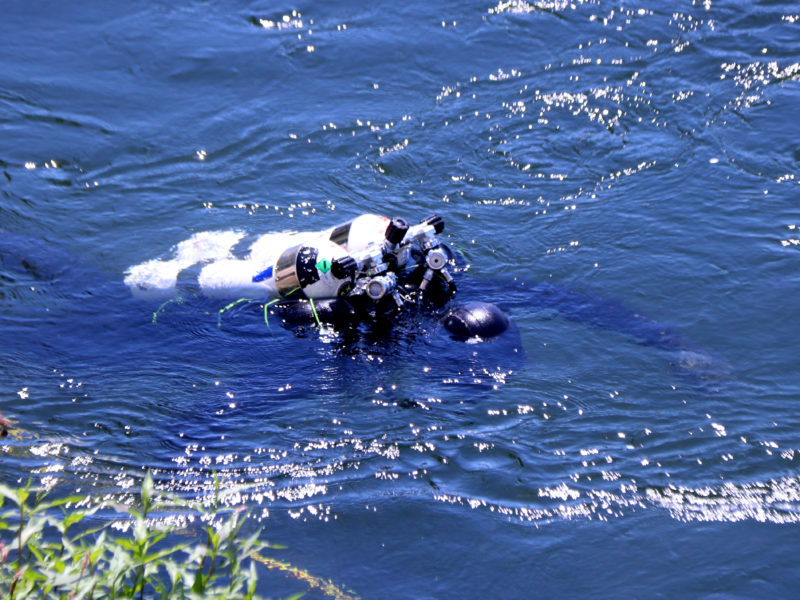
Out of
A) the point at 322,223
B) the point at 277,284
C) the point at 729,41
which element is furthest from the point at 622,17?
the point at 277,284

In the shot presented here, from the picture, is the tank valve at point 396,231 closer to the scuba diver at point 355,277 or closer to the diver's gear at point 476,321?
the scuba diver at point 355,277

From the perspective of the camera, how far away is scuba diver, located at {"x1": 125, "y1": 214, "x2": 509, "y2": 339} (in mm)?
6598

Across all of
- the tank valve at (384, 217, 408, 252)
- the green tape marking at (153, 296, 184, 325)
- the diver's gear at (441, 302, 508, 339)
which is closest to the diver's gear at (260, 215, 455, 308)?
the tank valve at (384, 217, 408, 252)

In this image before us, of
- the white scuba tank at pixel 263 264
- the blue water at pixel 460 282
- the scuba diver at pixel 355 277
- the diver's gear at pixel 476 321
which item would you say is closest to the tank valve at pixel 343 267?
the scuba diver at pixel 355 277

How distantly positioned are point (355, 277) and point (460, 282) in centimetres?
133

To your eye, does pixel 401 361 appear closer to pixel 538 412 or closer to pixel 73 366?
pixel 538 412

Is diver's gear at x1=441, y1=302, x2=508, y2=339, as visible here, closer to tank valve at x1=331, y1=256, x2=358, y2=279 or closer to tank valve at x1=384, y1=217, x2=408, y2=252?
tank valve at x1=384, y1=217, x2=408, y2=252

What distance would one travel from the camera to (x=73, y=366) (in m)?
6.80

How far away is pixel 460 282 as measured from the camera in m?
7.61

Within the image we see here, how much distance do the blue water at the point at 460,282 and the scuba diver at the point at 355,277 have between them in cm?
18

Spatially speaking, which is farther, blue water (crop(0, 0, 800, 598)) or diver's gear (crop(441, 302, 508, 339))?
diver's gear (crop(441, 302, 508, 339))

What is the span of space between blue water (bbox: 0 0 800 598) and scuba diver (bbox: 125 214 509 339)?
7.1 inches

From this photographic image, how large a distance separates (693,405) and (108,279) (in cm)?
515

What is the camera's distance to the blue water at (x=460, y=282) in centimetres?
511
